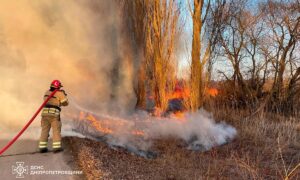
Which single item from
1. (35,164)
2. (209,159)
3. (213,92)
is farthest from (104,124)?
(213,92)

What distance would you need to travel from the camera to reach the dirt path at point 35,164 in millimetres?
5512

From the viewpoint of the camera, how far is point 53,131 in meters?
6.68

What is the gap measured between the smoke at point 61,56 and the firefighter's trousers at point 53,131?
253 cm

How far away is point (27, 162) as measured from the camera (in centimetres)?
606

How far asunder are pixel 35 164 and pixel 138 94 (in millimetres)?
8982

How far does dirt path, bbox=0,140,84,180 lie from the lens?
5.51 metres

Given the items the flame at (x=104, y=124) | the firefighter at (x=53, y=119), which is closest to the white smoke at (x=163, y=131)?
the flame at (x=104, y=124)

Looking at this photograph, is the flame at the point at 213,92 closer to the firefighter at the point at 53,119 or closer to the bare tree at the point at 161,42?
the bare tree at the point at 161,42

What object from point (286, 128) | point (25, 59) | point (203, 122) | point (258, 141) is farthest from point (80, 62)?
point (286, 128)

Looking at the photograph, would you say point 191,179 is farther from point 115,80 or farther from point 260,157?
point 115,80

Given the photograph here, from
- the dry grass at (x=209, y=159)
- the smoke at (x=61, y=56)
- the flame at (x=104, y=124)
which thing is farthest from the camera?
the smoke at (x=61, y=56)

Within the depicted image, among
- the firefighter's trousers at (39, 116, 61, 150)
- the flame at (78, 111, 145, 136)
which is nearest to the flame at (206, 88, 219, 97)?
the flame at (78, 111, 145, 136)

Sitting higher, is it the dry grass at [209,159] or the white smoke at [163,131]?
the white smoke at [163,131]

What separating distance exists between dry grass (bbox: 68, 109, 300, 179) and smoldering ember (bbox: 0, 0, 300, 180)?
36mm
